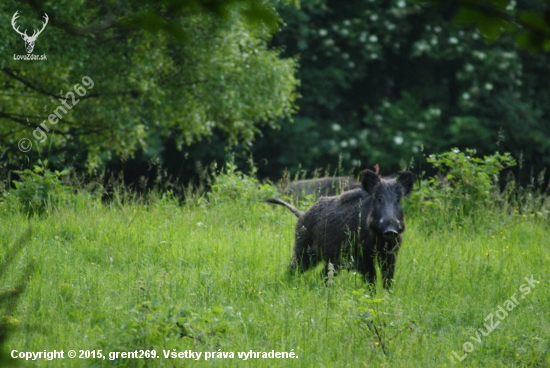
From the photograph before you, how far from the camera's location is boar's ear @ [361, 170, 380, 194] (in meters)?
6.14

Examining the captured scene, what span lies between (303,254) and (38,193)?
3296 mm

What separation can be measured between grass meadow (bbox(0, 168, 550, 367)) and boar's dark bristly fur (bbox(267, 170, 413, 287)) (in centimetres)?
18

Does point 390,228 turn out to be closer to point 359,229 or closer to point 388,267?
point 359,229

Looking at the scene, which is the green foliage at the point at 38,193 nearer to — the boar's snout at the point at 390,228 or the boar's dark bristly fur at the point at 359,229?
the boar's dark bristly fur at the point at 359,229

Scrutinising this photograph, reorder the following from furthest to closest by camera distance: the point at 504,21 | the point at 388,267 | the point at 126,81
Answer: the point at 126,81, the point at 388,267, the point at 504,21

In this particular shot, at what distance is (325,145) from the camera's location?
779 inches

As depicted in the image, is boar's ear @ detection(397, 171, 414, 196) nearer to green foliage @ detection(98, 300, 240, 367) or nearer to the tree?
green foliage @ detection(98, 300, 240, 367)

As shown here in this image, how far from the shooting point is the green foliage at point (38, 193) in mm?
7738

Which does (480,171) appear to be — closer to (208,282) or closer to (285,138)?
(208,282)

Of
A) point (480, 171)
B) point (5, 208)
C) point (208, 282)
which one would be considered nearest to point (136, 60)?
point (5, 208)

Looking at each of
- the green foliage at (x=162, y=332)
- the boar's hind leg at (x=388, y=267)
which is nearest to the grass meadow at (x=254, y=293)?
the green foliage at (x=162, y=332)

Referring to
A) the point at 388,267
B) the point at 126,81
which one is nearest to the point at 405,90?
the point at 126,81

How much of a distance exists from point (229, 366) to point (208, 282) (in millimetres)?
1380

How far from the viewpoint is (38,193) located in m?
7.88
